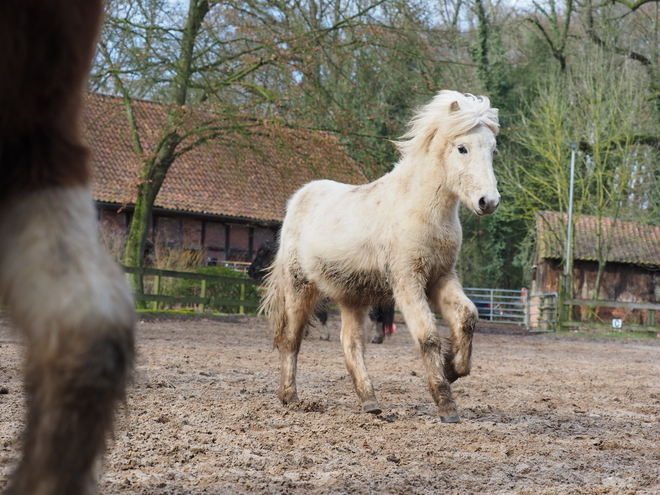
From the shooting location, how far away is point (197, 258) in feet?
75.0

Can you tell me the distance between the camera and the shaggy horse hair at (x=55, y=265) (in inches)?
44.7

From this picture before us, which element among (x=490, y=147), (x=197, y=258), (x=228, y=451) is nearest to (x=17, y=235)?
(x=228, y=451)

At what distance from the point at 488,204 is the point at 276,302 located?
2.16m

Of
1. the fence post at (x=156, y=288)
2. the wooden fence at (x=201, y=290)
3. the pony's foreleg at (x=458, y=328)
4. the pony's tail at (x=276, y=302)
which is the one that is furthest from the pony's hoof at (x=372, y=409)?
the fence post at (x=156, y=288)

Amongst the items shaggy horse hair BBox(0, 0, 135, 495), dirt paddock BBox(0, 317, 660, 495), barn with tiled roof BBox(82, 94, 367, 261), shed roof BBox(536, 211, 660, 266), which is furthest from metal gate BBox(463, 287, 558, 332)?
shaggy horse hair BBox(0, 0, 135, 495)

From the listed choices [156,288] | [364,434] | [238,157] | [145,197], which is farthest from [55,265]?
[156,288]

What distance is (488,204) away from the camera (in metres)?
5.30

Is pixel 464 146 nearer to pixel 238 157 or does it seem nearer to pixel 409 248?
pixel 409 248

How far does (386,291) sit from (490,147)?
1.31m

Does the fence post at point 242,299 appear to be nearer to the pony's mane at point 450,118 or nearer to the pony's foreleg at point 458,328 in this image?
the pony's mane at point 450,118

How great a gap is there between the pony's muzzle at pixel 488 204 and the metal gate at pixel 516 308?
1997cm

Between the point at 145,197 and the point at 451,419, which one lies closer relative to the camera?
the point at 451,419

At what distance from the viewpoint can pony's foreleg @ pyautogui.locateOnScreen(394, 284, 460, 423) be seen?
17.0ft

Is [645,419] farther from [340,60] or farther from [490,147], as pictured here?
[340,60]
